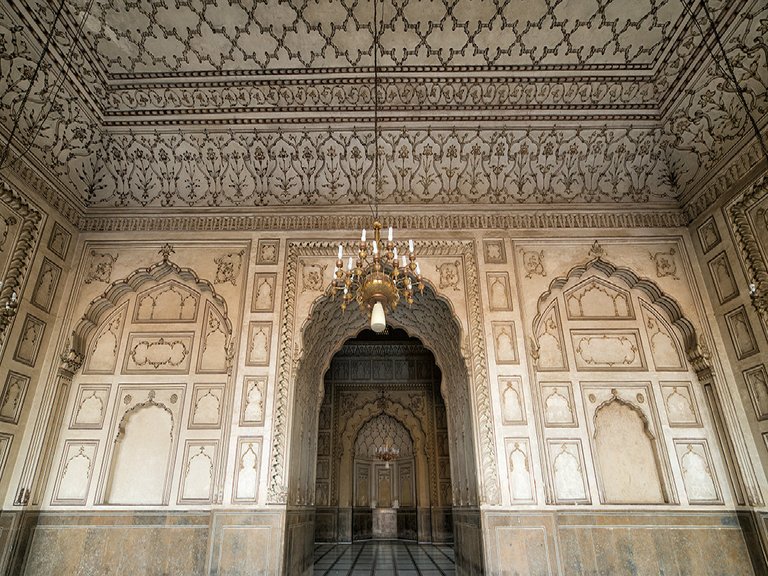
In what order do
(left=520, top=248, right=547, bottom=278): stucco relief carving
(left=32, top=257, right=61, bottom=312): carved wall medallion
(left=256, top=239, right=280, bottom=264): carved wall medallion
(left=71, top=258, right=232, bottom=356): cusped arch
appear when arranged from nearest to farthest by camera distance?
(left=32, top=257, right=61, bottom=312): carved wall medallion → (left=71, top=258, right=232, bottom=356): cusped arch → (left=520, top=248, right=547, bottom=278): stucco relief carving → (left=256, top=239, right=280, bottom=264): carved wall medallion

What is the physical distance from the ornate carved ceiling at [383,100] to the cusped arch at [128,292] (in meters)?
0.98

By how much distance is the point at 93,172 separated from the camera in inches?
249

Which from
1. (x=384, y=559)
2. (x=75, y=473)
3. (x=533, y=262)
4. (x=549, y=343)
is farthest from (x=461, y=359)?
(x=75, y=473)

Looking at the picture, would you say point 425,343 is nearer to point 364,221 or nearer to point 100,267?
point 364,221

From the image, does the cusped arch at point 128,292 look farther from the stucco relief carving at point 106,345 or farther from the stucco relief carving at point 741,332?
the stucco relief carving at point 741,332

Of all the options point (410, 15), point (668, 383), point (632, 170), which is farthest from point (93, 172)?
point (668, 383)

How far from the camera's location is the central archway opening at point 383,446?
1088cm

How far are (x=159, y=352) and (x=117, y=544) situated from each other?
86.9 inches

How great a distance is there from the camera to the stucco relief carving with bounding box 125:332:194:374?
5.95m

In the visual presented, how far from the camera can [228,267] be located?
6.34 m

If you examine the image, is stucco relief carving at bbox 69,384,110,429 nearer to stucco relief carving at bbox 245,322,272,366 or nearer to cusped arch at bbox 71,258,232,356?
Result: cusped arch at bbox 71,258,232,356

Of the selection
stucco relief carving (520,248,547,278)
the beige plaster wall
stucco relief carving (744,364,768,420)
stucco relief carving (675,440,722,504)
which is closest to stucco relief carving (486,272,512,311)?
the beige plaster wall

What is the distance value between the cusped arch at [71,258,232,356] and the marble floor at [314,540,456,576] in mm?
4334

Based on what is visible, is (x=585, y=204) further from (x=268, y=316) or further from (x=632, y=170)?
(x=268, y=316)
